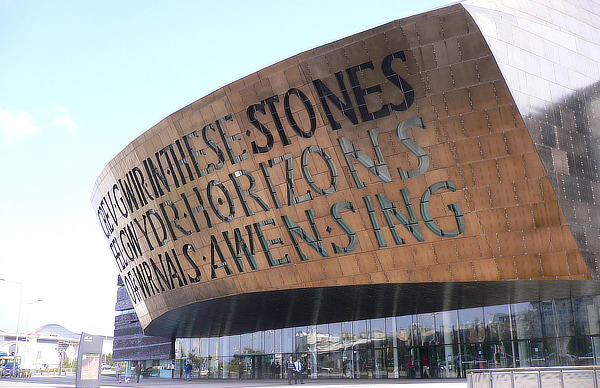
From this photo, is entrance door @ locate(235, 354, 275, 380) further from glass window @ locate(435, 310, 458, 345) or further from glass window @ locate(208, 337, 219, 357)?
glass window @ locate(435, 310, 458, 345)

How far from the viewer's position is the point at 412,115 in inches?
761

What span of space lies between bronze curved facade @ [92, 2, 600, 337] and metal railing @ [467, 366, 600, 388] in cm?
622

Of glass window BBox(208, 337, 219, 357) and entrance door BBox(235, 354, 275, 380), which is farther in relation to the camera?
glass window BBox(208, 337, 219, 357)

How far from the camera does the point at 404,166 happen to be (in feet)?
65.3

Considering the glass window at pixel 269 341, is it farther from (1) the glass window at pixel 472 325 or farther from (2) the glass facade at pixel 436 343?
(1) the glass window at pixel 472 325

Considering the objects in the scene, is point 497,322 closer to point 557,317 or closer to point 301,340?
point 557,317

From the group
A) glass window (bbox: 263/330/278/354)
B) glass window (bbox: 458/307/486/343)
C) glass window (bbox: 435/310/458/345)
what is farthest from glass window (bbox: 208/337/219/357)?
glass window (bbox: 458/307/486/343)

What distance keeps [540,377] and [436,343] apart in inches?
706

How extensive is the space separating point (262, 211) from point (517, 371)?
12452 mm

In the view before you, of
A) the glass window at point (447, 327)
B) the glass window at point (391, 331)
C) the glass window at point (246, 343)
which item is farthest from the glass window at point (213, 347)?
the glass window at point (447, 327)

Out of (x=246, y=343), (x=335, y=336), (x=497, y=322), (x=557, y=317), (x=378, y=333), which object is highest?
(x=557, y=317)

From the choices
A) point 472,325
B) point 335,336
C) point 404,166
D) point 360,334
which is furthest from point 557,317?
point 335,336

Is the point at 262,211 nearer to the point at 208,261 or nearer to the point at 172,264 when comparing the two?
the point at 208,261

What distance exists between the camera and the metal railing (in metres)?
12.6
